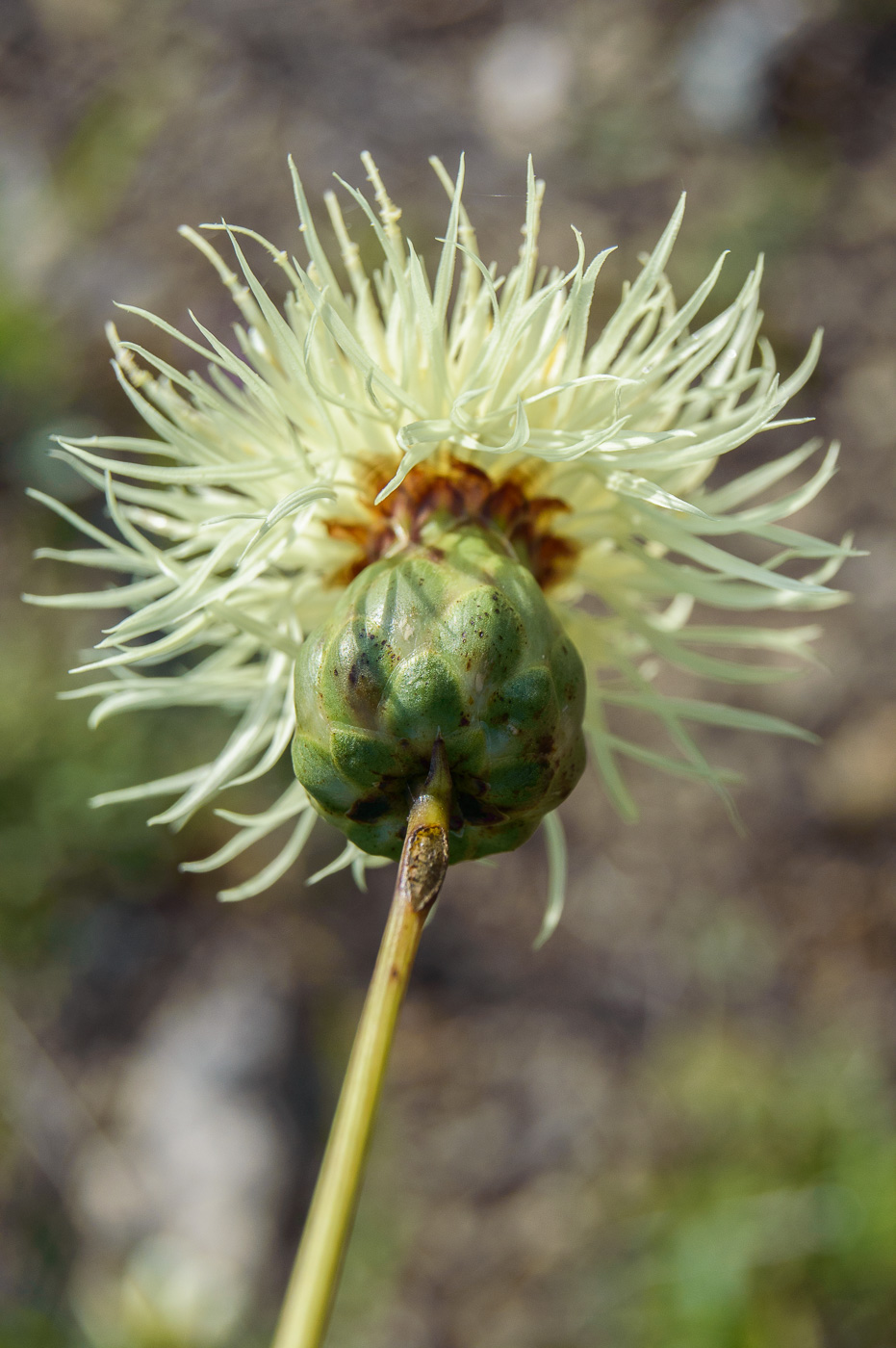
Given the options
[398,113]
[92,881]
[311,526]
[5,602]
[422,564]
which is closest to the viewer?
[422,564]

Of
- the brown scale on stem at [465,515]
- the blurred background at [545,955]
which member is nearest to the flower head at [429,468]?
the brown scale on stem at [465,515]

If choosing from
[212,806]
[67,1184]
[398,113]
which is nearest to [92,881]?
[212,806]

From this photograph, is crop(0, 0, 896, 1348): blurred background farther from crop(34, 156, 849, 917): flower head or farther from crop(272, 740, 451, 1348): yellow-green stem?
crop(272, 740, 451, 1348): yellow-green stem

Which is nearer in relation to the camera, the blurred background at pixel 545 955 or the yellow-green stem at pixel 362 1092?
the yellow-green stem at pixel 362 1092

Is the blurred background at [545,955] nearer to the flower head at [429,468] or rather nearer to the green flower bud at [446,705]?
the flower head at [429,468]

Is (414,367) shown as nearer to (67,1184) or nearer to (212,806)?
(212,806)

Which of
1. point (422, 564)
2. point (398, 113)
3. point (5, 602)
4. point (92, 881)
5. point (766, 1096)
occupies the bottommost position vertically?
point (766, 1096)

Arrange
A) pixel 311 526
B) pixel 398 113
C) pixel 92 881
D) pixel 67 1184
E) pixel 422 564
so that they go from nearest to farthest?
pixel 422 564 < pixel 311 526 < pixel 67 1184 < pixel 92 881 < pixel 398 113
